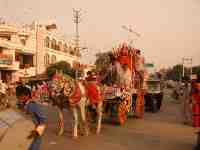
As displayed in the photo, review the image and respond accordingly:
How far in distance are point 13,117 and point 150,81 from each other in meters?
14.3

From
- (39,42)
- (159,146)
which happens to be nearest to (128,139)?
(159,146)

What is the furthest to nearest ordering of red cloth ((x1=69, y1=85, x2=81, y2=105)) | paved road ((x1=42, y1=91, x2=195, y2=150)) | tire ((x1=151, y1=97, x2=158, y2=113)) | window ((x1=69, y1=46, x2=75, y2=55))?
window ((x1=69, y1=46, x2=75, y2=55)), tire ((x1=151, y1=97, x2=158, y2=113)), red cloth ((x1=69, y1=85, x2=81, y2=105)), paved road ((x1=42, y1=91, x2=195, y2=150))

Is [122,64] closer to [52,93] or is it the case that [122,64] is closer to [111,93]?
[111,93]

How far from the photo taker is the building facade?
156 ft

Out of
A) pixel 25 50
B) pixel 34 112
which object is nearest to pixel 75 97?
pixel 34 112

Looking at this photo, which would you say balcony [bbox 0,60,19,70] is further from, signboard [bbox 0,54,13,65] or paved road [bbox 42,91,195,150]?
paved road [bbox 42,91,195,150]

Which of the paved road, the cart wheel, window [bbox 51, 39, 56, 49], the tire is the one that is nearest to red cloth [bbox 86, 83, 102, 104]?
the paved road

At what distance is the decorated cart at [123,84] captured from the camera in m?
11.7

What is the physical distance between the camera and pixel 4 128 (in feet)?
14.7

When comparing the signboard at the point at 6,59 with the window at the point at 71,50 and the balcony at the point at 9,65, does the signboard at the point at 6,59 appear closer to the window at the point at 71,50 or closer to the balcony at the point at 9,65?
the balcony at the point at 9,65

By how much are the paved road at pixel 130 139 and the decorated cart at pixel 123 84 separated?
0.70 metres

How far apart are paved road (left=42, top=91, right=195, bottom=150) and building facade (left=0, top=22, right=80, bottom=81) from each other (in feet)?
117

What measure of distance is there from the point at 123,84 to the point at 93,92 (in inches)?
97.1

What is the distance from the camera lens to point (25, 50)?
179 feet
